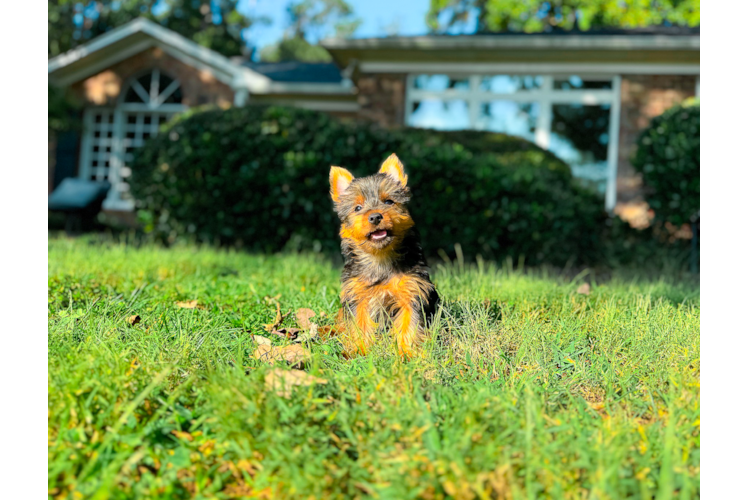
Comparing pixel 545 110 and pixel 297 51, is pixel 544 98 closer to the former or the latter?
pixel 545 110

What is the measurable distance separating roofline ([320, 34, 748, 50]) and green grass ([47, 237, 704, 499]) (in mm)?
11553

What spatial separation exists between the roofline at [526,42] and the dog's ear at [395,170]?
11274 mm

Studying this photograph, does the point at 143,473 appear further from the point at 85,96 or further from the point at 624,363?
the point at 85,96

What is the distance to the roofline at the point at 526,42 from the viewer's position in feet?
42.4

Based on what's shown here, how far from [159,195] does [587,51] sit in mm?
10680

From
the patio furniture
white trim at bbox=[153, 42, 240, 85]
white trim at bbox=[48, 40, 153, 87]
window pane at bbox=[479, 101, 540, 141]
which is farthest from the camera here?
white trim at bbox=[48, 40, 153, 87]

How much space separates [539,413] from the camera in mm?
2119

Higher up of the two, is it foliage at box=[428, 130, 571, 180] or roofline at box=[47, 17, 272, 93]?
roofline at box=[47, 17, 272, 93]

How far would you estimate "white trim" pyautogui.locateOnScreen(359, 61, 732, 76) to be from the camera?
13.5m

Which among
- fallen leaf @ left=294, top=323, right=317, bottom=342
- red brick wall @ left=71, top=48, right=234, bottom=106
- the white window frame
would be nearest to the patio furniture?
red brick wall @ left=71, top=48, right=234, bottom=106

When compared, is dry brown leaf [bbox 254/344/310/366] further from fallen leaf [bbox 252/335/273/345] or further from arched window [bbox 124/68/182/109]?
arched window [bbox 124/68/182/109]

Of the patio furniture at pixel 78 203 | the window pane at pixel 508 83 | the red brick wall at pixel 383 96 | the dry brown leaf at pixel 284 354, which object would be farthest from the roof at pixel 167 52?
the dry brown leaf at pixel 284 354

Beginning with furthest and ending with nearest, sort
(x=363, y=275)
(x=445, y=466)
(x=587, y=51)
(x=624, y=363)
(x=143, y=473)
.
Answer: (x=587, y=51), (x=363, y=275), (x=624, y=363), (x=143, y=473), (x=445, y=466)
